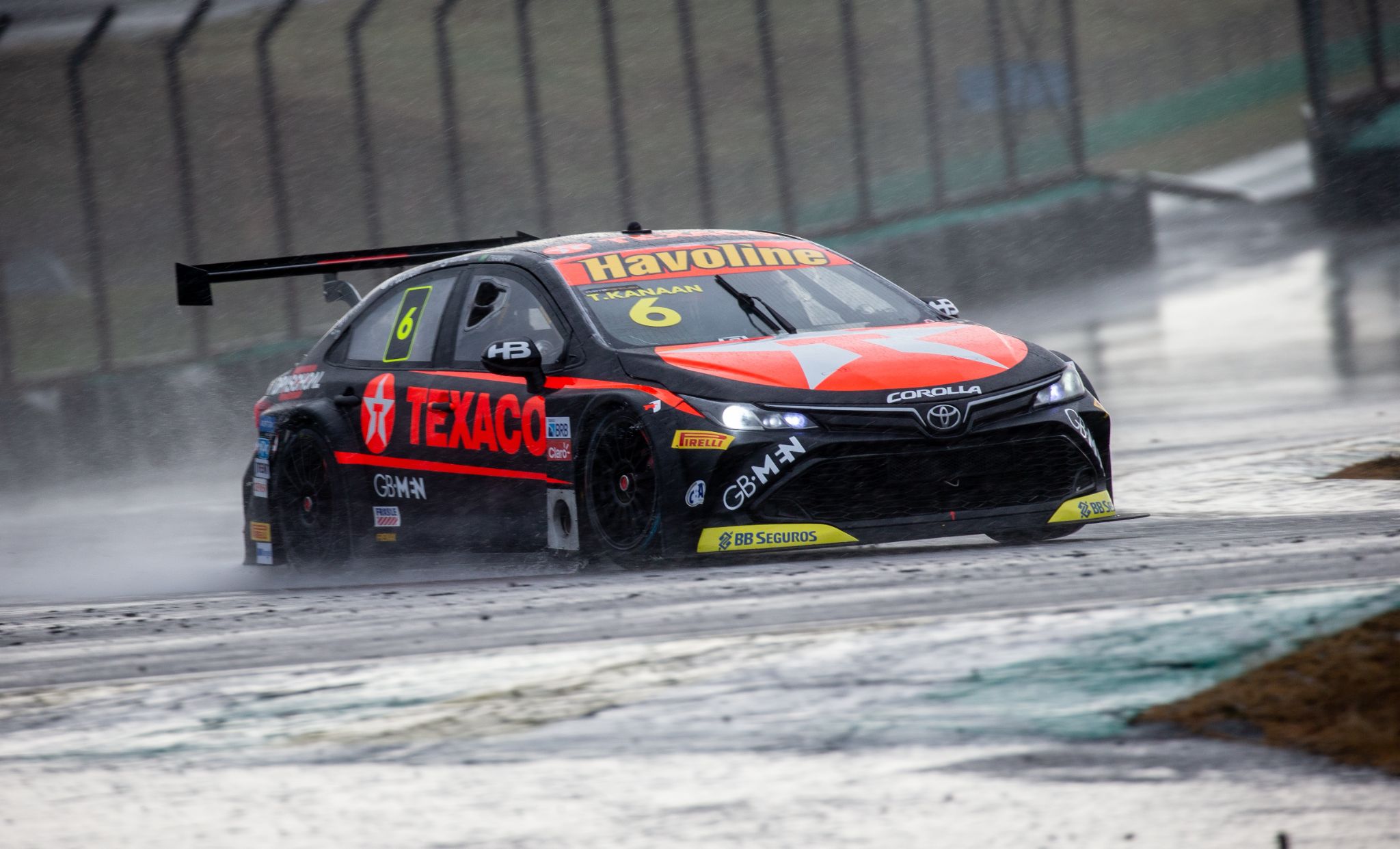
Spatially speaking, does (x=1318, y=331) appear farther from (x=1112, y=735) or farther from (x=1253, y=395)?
(x=1112, y=735)

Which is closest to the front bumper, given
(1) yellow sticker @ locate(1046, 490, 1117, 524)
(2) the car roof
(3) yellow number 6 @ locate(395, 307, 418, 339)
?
(1) yellow sticker @ locate(1046, 490, 1117, 524)

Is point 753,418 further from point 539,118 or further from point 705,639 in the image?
point 539,118

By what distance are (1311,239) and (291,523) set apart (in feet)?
60.1

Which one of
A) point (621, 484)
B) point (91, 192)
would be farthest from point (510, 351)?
point (91, 192)

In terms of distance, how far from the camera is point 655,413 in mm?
7082

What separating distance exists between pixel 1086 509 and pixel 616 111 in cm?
1279

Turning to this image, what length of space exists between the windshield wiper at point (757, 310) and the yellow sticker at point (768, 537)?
3.81ft

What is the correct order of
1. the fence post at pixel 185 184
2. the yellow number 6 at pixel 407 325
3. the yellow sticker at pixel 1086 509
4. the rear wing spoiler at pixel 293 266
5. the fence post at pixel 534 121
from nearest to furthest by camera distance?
the yellow sticker at pixel 1086 509, the yellow number 6 at pixel 407 325, the rear wing spoiler at pixel 293 266, the fence post at pixel 185 184, the fence post at pixel 534 121

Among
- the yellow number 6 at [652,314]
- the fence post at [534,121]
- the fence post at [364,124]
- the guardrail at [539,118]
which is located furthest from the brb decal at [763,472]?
the fence post at [534,121]

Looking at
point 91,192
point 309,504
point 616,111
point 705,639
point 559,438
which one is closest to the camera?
point 705,639

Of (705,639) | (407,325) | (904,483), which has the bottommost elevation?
(705,639)

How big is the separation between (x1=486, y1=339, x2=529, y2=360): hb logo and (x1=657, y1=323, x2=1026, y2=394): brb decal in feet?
1.69

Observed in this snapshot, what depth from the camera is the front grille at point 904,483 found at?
6.89 metres

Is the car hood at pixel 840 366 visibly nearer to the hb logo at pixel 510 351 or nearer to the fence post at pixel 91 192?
the hb logo at pixel 510 351
